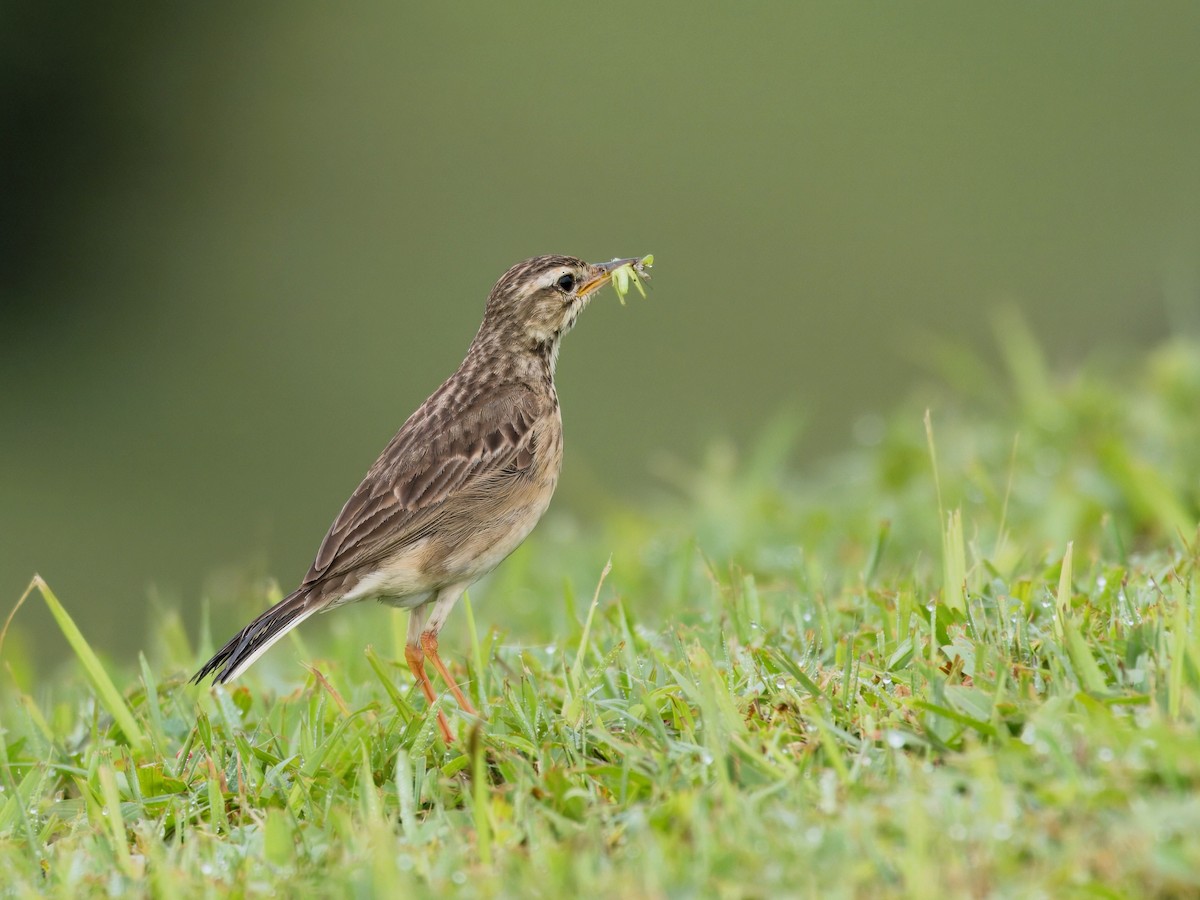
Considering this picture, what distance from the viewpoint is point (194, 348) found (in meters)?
16.8

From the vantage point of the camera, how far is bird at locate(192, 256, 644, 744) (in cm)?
516

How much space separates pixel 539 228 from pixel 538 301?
10470 mm

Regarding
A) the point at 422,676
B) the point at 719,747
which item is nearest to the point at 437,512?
the point at 422,676

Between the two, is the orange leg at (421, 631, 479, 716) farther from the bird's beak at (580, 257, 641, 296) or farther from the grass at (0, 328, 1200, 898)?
the bird's beak at (580, 257, 641, 296)

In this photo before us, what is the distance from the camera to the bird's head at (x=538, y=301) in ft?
19.9

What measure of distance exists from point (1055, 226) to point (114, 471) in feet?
35.4

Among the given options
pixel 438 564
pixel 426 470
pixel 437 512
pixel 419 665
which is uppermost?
pixel 426 470

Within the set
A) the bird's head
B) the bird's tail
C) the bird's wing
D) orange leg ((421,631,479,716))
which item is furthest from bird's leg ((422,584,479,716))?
the bird's head

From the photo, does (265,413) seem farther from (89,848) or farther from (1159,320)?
(89,848)

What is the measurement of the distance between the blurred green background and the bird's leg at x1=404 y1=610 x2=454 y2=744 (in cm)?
831

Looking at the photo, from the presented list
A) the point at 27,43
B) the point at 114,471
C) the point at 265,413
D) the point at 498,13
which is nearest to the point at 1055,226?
the point at 498,13

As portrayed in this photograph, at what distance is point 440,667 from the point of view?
5.07 m

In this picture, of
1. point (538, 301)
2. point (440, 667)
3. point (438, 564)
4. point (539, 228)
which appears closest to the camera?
point (440, 667)

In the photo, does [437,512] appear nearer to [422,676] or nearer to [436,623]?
[436,623]
